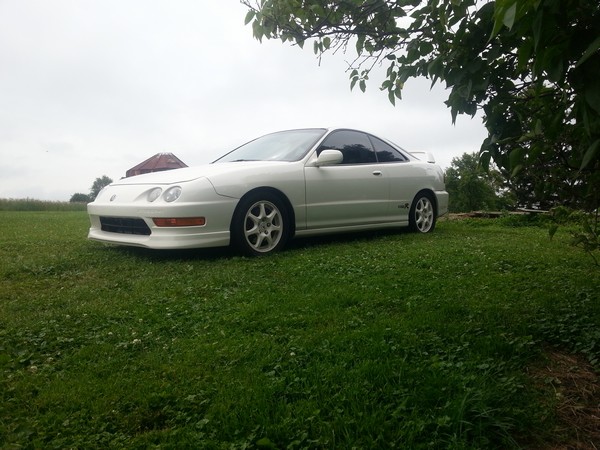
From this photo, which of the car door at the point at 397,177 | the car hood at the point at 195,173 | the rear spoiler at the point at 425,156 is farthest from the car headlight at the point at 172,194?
the rear spoiler at the point at 425,156

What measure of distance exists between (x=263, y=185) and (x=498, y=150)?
120 inches

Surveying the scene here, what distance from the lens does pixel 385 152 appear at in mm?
7578

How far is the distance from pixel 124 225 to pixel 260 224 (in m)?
1.41

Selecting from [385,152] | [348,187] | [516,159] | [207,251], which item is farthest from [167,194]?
[516,159]

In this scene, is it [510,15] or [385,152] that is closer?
[510,15]

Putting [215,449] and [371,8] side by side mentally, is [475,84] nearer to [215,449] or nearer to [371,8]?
[371,8]

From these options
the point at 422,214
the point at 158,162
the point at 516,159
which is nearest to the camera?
the point at 516,159

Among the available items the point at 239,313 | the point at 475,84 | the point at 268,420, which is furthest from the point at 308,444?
the point at 475,84

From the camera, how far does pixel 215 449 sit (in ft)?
6.84

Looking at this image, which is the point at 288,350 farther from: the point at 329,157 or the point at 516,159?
the point at 329,157

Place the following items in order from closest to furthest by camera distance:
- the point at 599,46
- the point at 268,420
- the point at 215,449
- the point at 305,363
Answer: the point at 599,46
the point at 215,449
the point at 268,420
the point at 305,363

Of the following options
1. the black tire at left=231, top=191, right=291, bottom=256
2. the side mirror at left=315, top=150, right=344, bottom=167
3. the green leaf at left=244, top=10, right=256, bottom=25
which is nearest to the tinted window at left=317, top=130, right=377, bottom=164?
the side mirror at left=315, top=150, right=344, bottom=167

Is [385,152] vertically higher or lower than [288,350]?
higher

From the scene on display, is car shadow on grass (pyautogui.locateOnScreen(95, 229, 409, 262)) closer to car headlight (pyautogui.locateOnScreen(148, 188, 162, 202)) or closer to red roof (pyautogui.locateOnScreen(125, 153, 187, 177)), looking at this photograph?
car headlight (pyautogui.locateOnScreen(148, 188, 162, 202))
